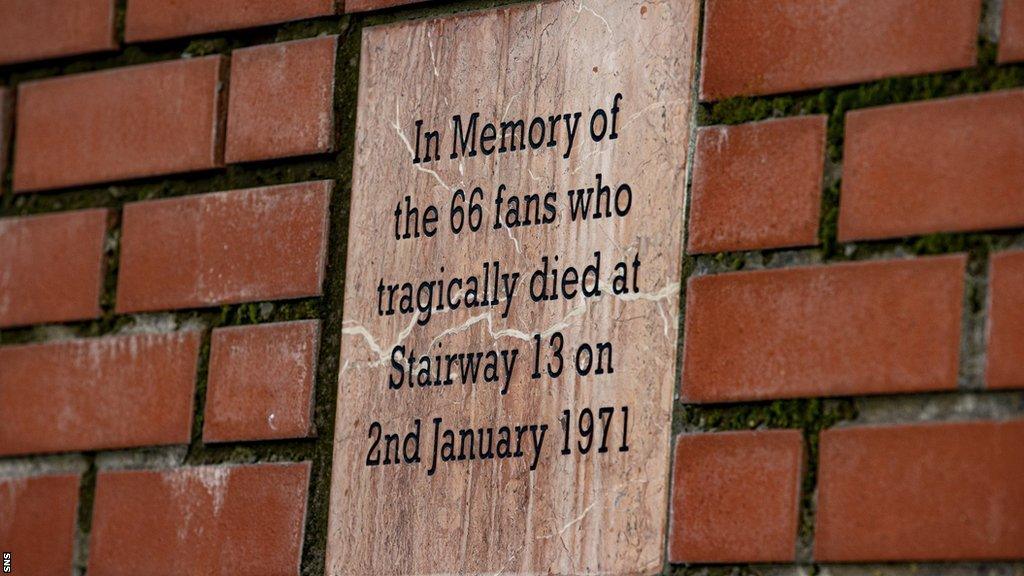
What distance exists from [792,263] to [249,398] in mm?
913

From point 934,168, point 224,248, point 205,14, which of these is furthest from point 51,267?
point 934,168

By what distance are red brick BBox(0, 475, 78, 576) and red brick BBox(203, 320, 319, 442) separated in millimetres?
322

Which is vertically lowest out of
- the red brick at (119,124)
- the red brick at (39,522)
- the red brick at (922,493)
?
the red brick at (39,522)

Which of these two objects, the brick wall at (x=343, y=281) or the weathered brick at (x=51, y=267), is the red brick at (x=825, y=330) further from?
the weathered brick at (x=51, y=267)

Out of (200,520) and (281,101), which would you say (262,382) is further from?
(281,101)

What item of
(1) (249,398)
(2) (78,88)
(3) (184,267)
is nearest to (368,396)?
(1) (249,398)

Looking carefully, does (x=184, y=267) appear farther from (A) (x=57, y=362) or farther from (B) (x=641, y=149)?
(B) (x=641, y=149)

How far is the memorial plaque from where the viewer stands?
8.58ft

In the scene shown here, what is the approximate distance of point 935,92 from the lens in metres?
2.43

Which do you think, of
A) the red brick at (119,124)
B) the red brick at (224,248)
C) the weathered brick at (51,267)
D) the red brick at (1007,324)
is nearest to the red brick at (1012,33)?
the red brick at (1007,324)

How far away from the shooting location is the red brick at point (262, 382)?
9.57 feet

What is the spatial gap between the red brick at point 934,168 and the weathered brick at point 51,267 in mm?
1351

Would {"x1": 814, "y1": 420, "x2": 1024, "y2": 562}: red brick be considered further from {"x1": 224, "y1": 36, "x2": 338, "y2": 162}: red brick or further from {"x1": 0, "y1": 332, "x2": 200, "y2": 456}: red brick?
{"x1": 0, "y1": 332, "x2": 200, "y2": 456}: red brick

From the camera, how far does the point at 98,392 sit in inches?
125
